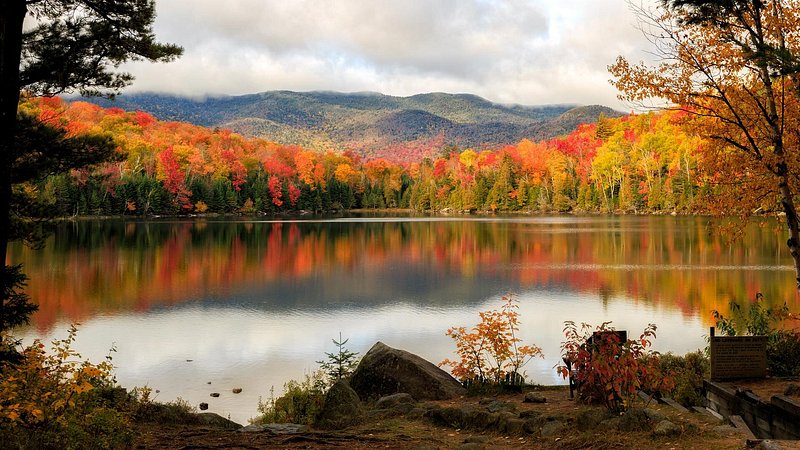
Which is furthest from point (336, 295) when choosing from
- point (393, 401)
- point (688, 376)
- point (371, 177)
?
point (371, 177)

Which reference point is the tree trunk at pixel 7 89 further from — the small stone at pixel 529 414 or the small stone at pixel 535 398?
the small stone at pixel 535 398

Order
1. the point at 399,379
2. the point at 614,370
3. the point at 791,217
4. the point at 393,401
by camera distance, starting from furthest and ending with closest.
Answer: the point at 399,379
the point at 791,217
the point at 393,401
the point at 614,370

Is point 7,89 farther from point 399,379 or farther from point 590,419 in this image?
point 590,419

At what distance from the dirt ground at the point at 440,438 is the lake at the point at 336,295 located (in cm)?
391

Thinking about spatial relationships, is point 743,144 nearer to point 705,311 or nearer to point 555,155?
point 705,311

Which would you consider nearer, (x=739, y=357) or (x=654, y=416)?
(x=654, y=416)

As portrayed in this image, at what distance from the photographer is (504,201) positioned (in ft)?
320

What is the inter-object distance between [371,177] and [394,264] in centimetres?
9581

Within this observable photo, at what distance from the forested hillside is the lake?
33.9 metres

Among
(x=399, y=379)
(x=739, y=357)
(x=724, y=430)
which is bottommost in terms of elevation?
(x=399, y=379)

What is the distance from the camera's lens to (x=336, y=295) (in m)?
24.2

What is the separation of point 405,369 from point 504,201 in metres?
88.7

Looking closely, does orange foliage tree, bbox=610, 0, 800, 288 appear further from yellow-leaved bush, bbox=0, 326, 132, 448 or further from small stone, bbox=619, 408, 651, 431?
yellow-leaved bush, bbox=0, 326, 132, 448

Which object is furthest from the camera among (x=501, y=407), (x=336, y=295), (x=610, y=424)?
(x=336, y=295)
